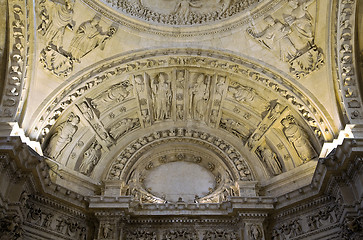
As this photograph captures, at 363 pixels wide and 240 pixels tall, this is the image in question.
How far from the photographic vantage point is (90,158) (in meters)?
11.8

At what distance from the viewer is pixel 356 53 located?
1027 cm

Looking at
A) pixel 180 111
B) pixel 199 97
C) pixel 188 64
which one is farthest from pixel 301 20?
pixel 180 111

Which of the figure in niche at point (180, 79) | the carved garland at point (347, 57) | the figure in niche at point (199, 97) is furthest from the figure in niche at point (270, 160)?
the figure in niche at point (180, 79)

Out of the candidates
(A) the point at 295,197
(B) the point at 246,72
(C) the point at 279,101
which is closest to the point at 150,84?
(B) the point at 246,72

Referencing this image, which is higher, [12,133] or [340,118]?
[340,118]

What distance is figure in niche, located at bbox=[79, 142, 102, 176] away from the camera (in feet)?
37.9

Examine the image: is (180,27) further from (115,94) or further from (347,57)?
(347,57)

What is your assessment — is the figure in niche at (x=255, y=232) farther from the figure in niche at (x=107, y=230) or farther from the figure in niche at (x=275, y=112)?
the figure in niche at (x=107, y=230)

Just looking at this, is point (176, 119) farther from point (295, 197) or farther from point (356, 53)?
point (356, 53)

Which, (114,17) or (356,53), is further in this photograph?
(114,17)

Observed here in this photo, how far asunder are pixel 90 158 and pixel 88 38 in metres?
3.52

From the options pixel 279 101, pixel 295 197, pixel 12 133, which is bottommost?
pixel 295 197

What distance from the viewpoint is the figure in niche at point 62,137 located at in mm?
10734

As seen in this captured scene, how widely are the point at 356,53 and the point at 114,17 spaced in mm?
6693
